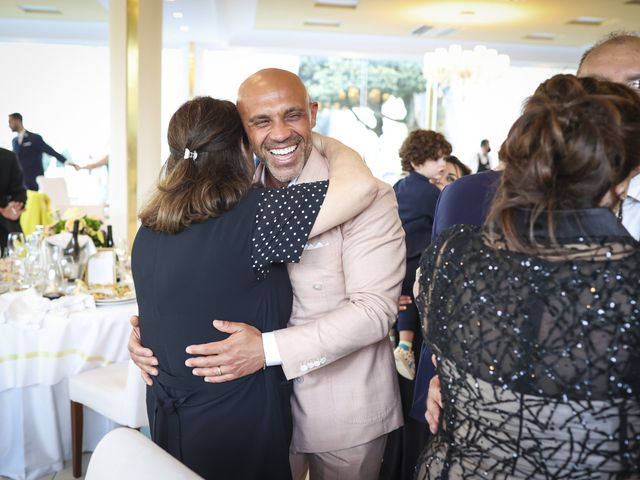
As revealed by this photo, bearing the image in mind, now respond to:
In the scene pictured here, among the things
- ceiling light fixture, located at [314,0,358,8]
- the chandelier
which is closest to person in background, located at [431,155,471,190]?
ceiling light fixture, located at [314,0,358,8]

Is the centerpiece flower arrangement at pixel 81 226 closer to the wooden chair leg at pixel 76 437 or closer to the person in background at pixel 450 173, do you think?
the wooden chair leg at pixel 76 437

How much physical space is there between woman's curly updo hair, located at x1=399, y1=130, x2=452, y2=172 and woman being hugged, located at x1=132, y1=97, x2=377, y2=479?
7.66 ft

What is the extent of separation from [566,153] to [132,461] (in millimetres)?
943

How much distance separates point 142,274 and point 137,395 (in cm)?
138

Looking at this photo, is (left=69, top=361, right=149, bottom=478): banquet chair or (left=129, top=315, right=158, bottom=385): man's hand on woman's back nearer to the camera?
(left=129, top=315, right=158, bottom=385): man's hand on woman's back

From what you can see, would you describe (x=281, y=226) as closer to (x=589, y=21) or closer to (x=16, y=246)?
(x=16, y=246)

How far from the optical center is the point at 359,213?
168cm

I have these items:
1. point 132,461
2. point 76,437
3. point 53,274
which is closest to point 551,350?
point 132,461

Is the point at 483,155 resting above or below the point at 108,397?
above

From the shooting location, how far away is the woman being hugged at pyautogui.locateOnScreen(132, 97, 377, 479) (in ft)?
4.88

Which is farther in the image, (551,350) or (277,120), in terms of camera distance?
(277,120)

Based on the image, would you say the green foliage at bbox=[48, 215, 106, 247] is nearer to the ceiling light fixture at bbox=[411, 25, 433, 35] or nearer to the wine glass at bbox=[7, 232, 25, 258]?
the wine glass at bbox=[7, 232, 25, 258]

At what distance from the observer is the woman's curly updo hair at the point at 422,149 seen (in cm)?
393

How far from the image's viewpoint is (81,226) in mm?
3498
